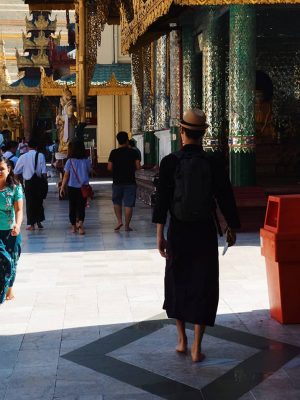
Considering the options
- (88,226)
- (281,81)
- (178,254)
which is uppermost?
(281,81)

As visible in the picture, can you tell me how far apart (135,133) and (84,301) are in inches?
636

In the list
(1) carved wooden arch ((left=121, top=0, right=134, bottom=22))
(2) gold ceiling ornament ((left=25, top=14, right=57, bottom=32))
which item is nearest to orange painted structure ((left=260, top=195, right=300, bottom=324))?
(1) carved wooden arch ((left=121, top=0, right=134, bottom=22))

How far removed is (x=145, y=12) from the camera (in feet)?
41.4

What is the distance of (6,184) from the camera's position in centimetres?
718

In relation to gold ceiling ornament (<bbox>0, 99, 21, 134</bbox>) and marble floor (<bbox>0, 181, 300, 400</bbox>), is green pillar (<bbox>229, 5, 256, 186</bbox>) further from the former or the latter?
gold ceiling ornament (<bbox>0, 99, 21, 134</bbox>)

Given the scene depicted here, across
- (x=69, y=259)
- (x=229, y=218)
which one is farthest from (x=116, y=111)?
(x=229, y=218)

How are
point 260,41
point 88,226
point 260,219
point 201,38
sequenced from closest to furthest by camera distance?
point 260,219
point 88,226
point 201,38
point 260,41

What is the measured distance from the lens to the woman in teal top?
6977 mm

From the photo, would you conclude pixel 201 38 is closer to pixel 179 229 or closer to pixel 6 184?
pixel 6 184

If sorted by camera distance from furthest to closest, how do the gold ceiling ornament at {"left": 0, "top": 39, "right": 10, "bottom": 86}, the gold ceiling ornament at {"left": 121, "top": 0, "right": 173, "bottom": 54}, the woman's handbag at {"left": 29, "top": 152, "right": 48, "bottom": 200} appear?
the gold ceiling ornament at {"left": 0, "top": 39, "right": 10, "bottom": 86}, the woman's handbag at {"left": 29, "top": 152, "right": 48, "bottom": 200}, the gold ceiling ornament at {"left": 121, "top": 0, "right": 173, "bottom": 54}

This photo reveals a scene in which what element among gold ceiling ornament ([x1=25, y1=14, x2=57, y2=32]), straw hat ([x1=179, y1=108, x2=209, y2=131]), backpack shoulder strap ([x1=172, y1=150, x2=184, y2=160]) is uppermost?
gold ceiling ornament ([x1=25, y1=14, x2=57, y2=32])

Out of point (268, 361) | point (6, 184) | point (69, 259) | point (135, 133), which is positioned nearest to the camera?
point (268, 361)

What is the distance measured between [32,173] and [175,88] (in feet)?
18.0

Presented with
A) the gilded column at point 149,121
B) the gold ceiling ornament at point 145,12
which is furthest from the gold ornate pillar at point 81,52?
the gold ceiling ornament at point 145,12
